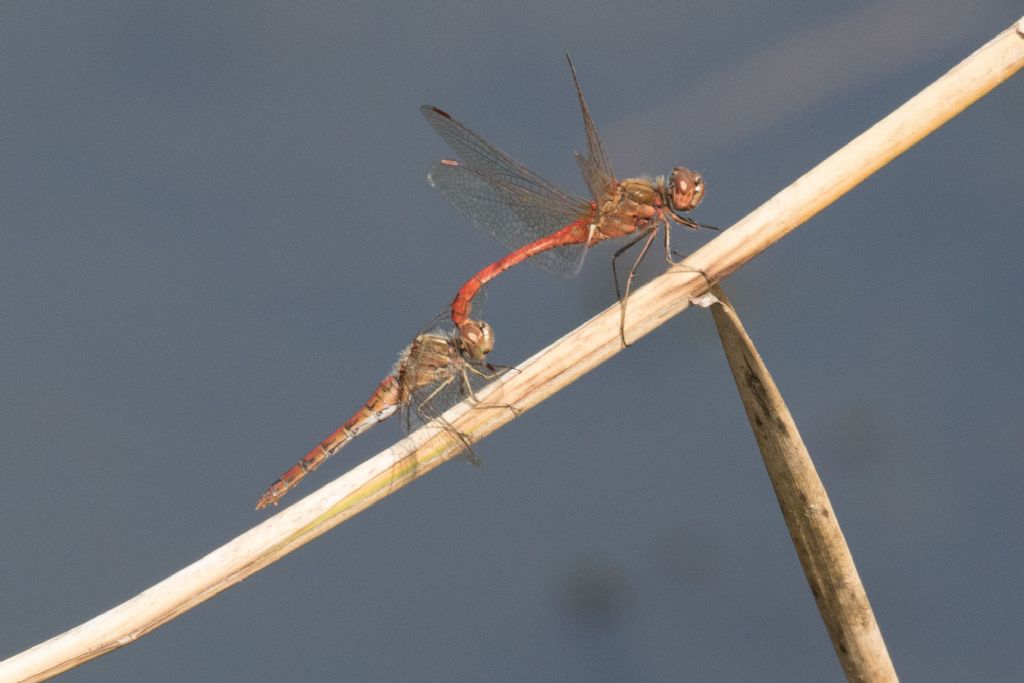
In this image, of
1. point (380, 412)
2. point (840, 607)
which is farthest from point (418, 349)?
point (840, 607)

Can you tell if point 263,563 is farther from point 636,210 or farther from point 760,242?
point 636,210

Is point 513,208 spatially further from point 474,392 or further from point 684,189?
point 474,392

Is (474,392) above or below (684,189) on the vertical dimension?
below

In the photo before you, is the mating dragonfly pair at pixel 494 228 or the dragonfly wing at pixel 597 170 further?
the dragonfly wing at pixel 597 170

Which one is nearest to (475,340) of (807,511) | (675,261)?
(675,261)

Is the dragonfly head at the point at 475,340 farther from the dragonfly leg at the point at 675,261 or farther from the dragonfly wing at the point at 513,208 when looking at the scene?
the dragonfly leg at the point at 675,261

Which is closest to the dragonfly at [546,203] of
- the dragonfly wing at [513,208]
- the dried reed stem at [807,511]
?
the dragonfly wing at [513,208]
